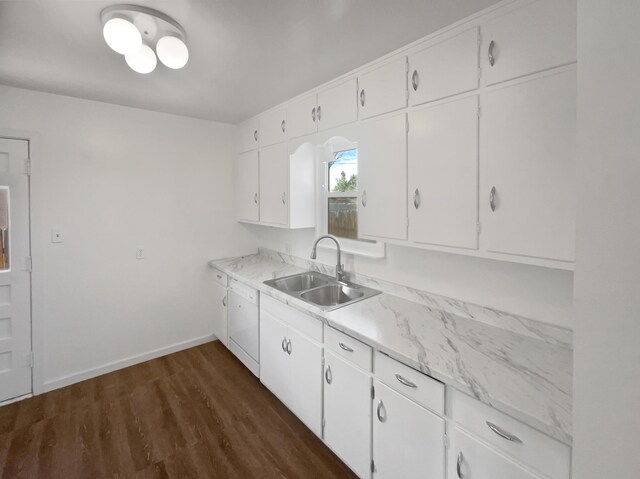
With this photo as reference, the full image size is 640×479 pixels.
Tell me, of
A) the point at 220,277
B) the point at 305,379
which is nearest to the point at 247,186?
the point at 220,277

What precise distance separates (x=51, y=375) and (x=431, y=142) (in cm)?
342

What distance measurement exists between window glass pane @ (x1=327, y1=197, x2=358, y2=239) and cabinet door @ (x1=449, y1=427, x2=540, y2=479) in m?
1.57

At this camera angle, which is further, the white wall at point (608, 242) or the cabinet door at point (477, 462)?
the cabinet door at point (477, 462)

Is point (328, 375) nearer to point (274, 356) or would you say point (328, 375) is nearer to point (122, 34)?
point (274, 356)

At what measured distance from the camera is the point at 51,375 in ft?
8.37

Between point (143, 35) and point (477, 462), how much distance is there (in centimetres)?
244

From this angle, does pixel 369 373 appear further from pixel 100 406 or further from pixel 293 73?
pixel 100 406

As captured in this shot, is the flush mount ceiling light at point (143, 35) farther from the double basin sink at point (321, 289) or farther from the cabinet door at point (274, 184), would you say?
the double basin sink at point (321, 289)

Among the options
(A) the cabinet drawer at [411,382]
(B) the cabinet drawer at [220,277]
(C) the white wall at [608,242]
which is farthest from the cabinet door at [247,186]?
(C) the white wall at [608,242]

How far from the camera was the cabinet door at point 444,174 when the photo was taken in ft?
4.77

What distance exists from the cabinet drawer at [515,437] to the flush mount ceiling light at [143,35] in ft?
6.54

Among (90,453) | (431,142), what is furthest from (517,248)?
(90,453)

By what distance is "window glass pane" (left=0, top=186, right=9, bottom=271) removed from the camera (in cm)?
230

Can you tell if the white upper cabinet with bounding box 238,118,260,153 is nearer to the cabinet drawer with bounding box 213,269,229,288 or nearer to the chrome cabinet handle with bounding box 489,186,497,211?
the cabinet drawer with bounding box 213,269,229,288
